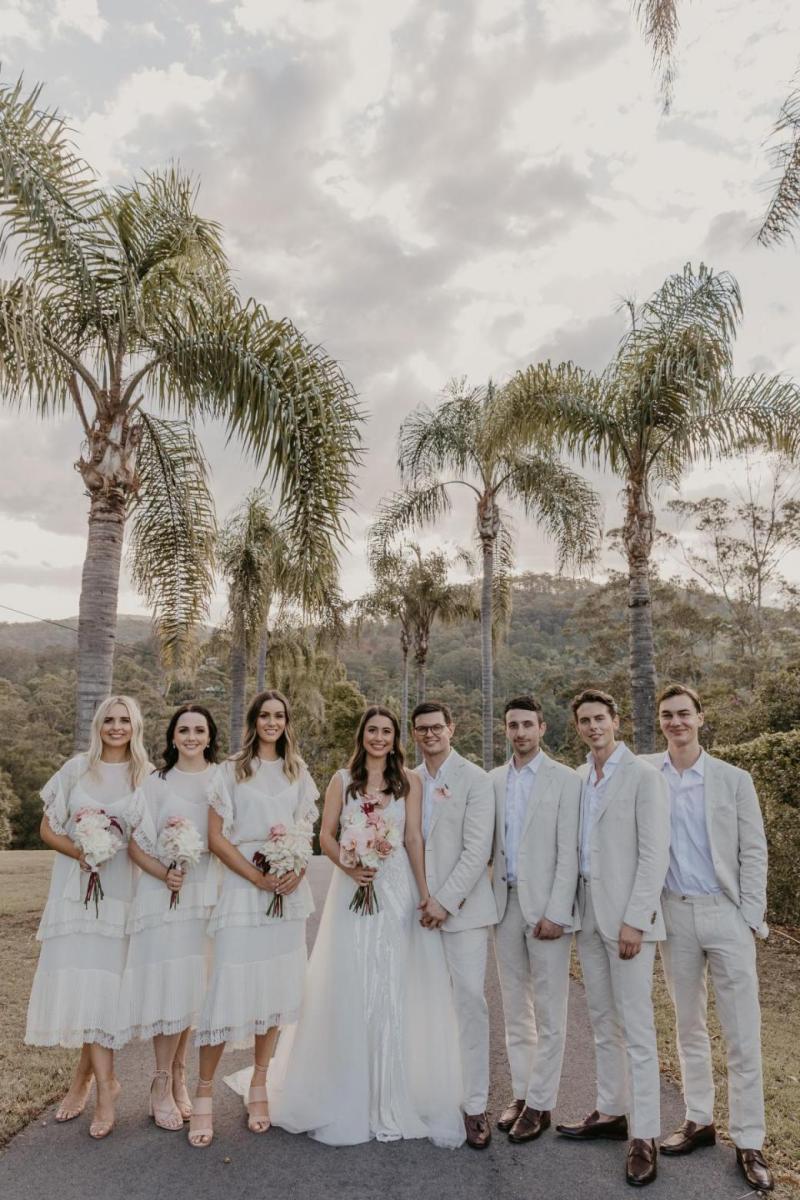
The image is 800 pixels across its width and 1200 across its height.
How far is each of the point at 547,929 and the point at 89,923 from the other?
2.63m

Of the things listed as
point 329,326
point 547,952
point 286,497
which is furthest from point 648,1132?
point 329,326

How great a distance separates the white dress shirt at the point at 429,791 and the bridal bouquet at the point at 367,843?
0.25m

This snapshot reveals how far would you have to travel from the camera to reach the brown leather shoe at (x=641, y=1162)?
12.8 feet

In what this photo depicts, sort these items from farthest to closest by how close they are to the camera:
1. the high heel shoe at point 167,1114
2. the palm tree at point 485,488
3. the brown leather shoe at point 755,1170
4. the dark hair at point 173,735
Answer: the palm tree at point 485,488
the dark hair at point 173,735
the high heel shoe at point 167,1114
the brown leather shoe at point 755,1170

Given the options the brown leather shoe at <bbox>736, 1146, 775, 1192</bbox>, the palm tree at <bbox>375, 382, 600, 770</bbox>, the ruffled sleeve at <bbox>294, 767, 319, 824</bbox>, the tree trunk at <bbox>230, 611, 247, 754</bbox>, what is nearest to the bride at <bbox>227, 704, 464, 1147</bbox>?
the ruffled sleeve at <bbox>294, 767, 319, 824</bbox>

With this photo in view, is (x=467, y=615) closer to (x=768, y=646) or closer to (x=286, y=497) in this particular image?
(x=768, y=646)

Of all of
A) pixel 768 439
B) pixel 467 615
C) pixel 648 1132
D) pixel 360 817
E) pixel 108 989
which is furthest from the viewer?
pixel 467 615

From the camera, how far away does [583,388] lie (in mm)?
12086

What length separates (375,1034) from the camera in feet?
14.9

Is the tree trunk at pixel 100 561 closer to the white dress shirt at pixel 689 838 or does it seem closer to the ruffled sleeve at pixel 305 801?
the ruffled sleeve at pixel 305 801

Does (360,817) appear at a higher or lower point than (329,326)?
lower

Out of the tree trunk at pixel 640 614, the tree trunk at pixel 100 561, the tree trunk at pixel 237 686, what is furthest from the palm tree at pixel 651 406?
the tree trunk at pixel 237 686

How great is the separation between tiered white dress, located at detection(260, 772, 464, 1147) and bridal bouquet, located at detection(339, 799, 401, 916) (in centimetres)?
6

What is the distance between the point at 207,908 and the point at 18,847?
1582 inches
